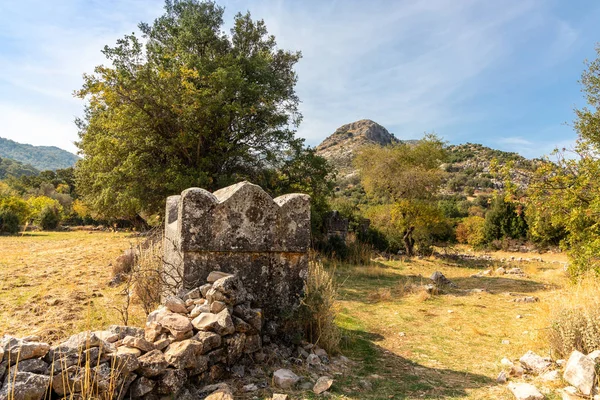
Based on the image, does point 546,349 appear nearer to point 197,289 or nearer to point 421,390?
point 421,390

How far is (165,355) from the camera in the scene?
9.84 ft

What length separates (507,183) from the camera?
26.4ft

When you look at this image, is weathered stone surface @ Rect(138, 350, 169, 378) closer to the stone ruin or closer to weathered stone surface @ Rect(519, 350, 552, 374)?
the stone ruin

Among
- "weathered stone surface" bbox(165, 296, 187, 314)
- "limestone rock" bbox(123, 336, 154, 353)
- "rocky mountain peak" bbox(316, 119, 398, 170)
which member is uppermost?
"rocky mountain peak" bbox(316, 119, 398, 170)

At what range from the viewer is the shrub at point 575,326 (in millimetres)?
4035

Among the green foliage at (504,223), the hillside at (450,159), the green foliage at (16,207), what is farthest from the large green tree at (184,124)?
the green foliage at (504,223)

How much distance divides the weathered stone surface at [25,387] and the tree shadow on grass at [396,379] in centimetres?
233

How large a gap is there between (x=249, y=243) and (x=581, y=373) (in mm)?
3513

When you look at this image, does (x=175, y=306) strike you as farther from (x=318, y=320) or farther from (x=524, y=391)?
(x=524, y=391)

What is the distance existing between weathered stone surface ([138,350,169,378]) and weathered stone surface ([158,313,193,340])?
0.28 metres

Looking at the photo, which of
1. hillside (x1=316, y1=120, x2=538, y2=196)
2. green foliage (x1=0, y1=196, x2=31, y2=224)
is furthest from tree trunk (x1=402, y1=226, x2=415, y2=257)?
green foliage (x1=0, y1=196, x2=31, y2=224)

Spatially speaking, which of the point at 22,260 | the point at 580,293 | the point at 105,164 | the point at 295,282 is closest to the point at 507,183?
the point at 580,293

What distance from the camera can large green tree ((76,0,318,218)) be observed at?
11141 millimetres

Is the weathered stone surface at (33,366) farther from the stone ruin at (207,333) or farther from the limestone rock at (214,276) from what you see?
the limestone rock at (214,276)
